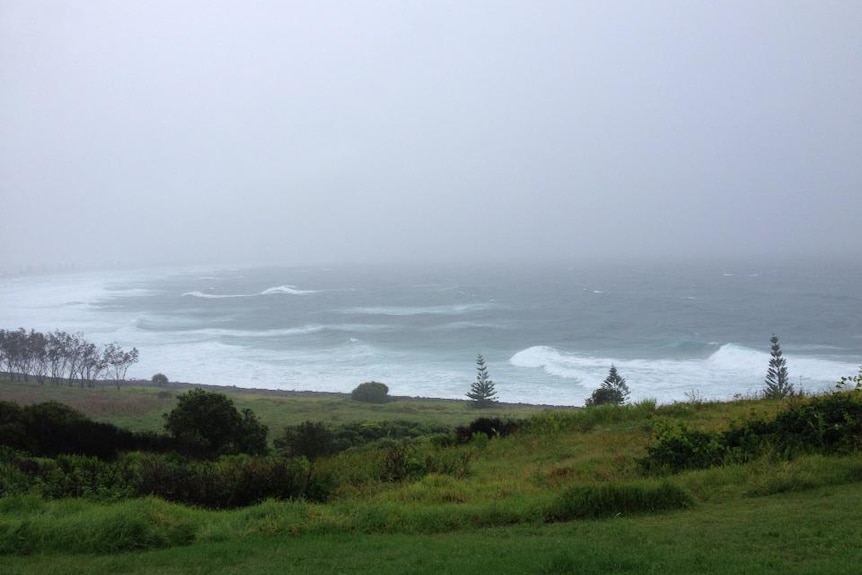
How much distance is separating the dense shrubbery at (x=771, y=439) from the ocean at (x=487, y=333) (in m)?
9.32

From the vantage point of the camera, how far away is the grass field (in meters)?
5.18

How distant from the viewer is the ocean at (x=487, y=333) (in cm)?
4491

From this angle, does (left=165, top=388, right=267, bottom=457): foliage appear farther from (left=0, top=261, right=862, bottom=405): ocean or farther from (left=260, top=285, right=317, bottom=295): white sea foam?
(left=260, top=285, right=317, bottom=295): white sea foam

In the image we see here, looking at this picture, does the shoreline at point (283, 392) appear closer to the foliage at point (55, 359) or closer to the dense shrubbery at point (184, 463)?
the foliage at point (55, 359)

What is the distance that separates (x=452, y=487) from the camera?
8.62 m

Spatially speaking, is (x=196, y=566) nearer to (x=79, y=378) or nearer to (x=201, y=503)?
(x=201, y=503)

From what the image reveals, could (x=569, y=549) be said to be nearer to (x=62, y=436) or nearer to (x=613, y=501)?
(x=613, y=501)

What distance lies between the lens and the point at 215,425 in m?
16.5

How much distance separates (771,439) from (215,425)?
467 inches

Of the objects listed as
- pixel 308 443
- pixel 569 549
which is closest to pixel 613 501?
pixel 569 549

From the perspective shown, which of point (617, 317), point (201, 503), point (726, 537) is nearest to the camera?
point (726, 537)

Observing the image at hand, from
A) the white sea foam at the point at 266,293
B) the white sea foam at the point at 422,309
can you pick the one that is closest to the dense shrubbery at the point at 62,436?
the white sea foam at the point at 422,309

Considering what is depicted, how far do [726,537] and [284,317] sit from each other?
248 ft

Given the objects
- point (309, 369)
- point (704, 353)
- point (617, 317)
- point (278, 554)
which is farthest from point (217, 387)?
point (617, 317)
